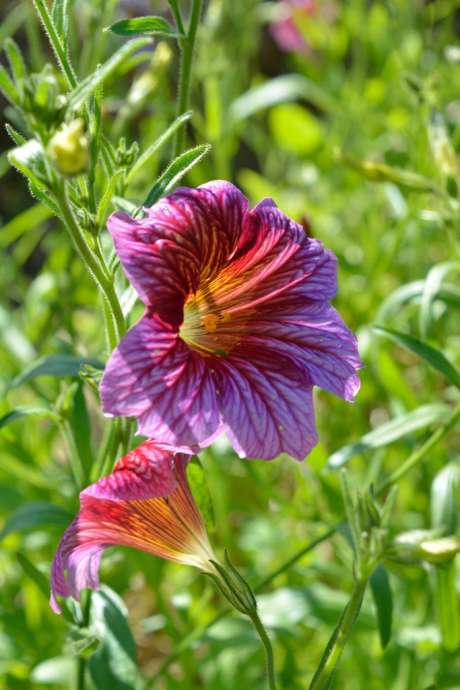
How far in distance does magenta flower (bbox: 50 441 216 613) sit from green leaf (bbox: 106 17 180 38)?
0.45 meters

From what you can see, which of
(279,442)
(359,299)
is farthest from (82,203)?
(359,299)

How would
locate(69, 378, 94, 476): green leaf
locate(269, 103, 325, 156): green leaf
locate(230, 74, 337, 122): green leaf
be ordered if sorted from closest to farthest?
locate(69, 378, 94, 476): green leaf < locate(230, 74, 337, 122): green leaf < locate(269, 103, 325, 156): green leaf

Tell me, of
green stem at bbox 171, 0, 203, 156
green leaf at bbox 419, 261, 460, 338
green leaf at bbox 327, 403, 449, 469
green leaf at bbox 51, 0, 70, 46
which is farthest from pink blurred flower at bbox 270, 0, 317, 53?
green leaf at bbox 51, 0, 70, 46

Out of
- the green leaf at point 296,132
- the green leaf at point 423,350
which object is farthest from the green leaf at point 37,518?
the green leaf at point 296,132

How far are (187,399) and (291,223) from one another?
0.86ft

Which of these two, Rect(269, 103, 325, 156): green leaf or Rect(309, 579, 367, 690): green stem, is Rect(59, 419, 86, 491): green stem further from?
Rect(269, 103, 325, 156): green leaf

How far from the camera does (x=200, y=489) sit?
1.06 meters

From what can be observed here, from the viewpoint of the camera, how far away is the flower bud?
77 cm

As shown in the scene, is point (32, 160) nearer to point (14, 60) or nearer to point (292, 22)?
point (14, 60)

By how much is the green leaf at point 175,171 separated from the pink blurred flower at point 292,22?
8.06ft

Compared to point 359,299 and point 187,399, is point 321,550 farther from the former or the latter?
point 187,399

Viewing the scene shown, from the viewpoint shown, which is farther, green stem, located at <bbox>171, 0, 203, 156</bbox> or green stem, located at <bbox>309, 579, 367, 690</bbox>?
green stem, located at <bbox>171, 0, 203, 156</bbox>

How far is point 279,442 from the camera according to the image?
36.6 inches

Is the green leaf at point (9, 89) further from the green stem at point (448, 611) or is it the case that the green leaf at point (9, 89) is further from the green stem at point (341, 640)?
the green stem at point (448, 611)
